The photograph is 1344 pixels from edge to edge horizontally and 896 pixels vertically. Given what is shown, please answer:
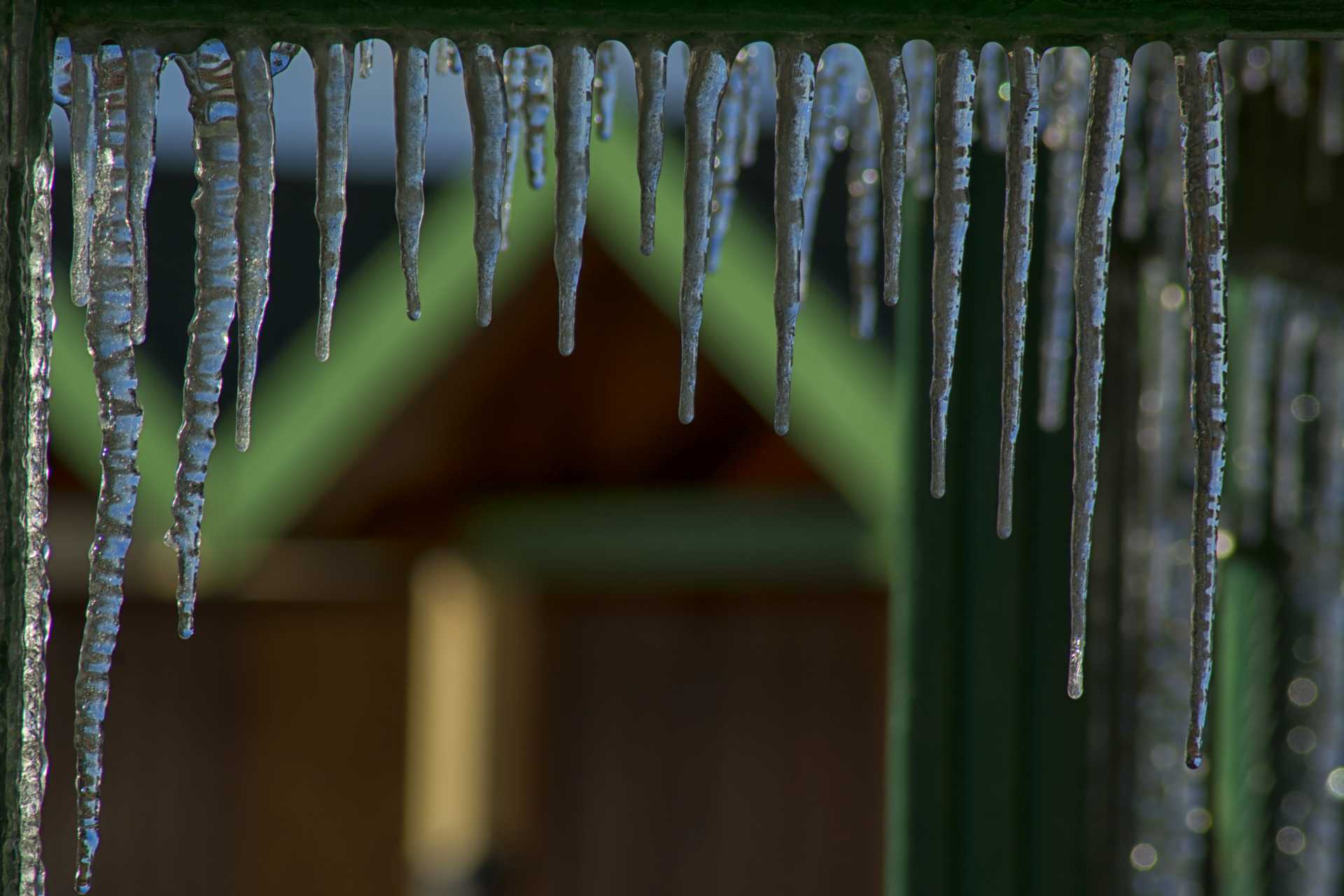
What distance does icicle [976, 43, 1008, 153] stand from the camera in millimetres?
1602

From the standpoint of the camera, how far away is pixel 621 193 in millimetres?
4289

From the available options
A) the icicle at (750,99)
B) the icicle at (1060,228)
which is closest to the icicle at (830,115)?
the icicle at (750,99)

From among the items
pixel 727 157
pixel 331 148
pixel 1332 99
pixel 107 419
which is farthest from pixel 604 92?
pixel 1332 99

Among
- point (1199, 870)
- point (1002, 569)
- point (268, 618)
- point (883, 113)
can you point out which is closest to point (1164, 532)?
point (1002, 569)

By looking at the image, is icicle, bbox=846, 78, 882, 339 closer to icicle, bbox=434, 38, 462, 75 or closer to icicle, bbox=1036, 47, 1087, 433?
icicle, bbox=1036, 47, 1087, 433

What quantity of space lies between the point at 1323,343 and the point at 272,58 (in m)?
1.59

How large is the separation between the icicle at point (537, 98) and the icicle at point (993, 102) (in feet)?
2.05

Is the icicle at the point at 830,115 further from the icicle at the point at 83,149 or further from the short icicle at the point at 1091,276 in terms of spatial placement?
the icicle at the point at 83,149

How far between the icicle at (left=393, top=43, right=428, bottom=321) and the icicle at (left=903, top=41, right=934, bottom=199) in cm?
75

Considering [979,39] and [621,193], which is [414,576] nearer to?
[621,193]

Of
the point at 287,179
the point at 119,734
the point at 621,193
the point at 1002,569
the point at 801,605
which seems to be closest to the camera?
the point at 1002,569

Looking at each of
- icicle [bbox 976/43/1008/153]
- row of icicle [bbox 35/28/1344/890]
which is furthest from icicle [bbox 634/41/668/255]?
icicle [bbox 976/43/1008/153]

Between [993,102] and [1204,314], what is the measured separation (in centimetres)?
94

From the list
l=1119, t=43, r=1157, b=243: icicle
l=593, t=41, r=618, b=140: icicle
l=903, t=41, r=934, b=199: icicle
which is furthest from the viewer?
l=1119, t=43, r=1157, b=243: icicle
